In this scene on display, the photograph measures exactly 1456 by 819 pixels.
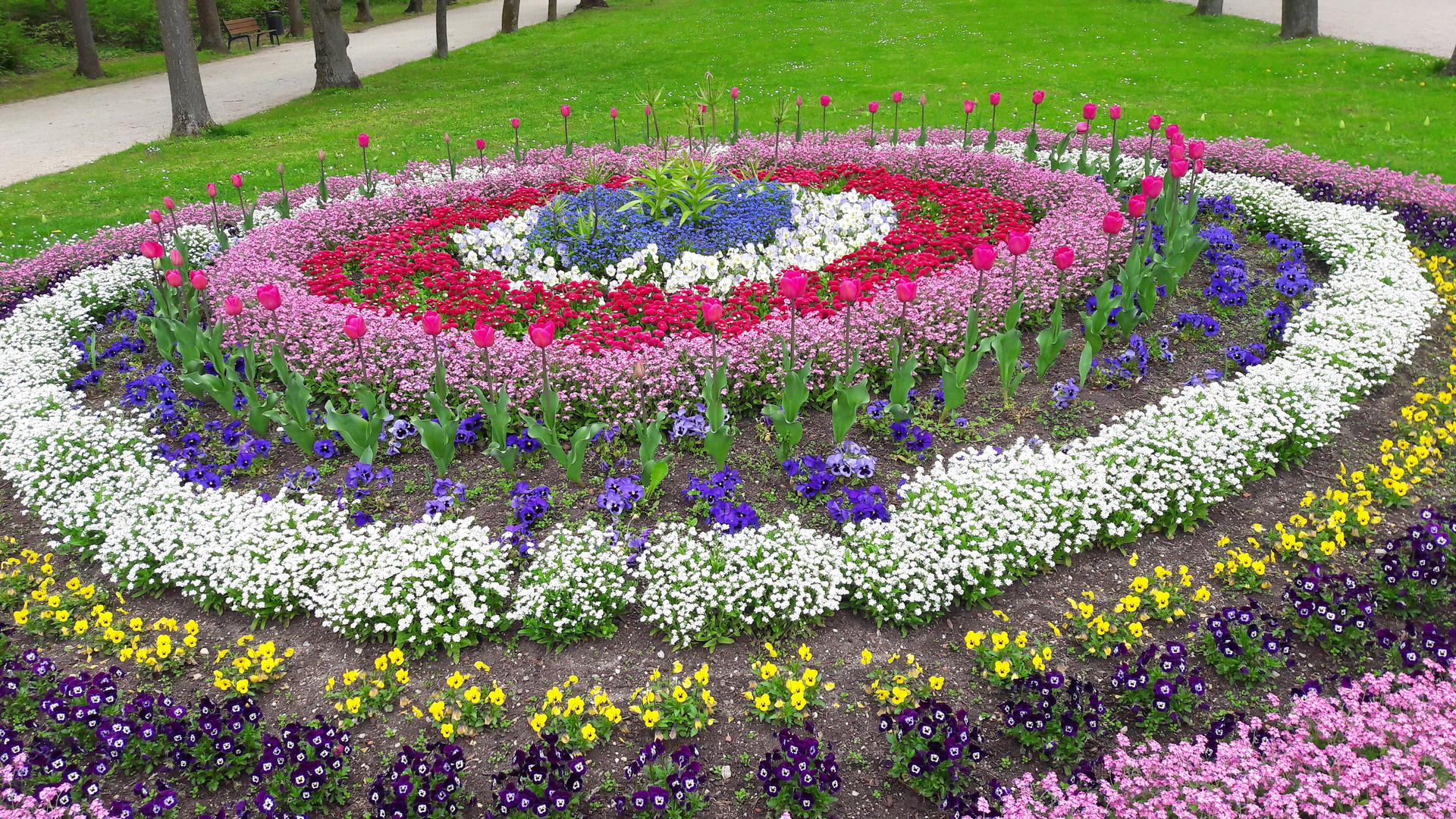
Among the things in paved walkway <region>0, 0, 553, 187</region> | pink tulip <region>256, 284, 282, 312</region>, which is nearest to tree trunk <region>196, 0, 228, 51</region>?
paved walkway <region>0, 0, 553, 187</region>

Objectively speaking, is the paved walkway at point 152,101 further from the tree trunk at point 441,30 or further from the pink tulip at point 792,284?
the pink tulip at point 792,284

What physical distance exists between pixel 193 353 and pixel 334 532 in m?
2.37

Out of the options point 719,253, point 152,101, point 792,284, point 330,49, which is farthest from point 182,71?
point 792,284

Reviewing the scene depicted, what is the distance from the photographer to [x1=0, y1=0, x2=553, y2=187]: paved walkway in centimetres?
1515

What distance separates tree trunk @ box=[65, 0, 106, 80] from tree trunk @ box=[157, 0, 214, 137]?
27.1ft

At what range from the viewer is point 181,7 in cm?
1489

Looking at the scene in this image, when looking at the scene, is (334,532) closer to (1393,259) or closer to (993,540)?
(993,540)

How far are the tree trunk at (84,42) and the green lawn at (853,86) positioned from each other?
23.8 ft

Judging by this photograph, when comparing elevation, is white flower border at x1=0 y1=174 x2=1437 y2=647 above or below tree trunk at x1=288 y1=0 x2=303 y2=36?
below

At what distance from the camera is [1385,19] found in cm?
1955

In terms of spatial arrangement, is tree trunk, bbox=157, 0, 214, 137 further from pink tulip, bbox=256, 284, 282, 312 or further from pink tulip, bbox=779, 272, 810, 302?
pink tulip, bbox=779, 272, 810, 302

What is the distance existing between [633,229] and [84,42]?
20398 millimetres

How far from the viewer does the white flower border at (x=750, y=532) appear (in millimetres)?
4555

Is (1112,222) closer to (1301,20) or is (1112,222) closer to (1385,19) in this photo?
(1301,20)
